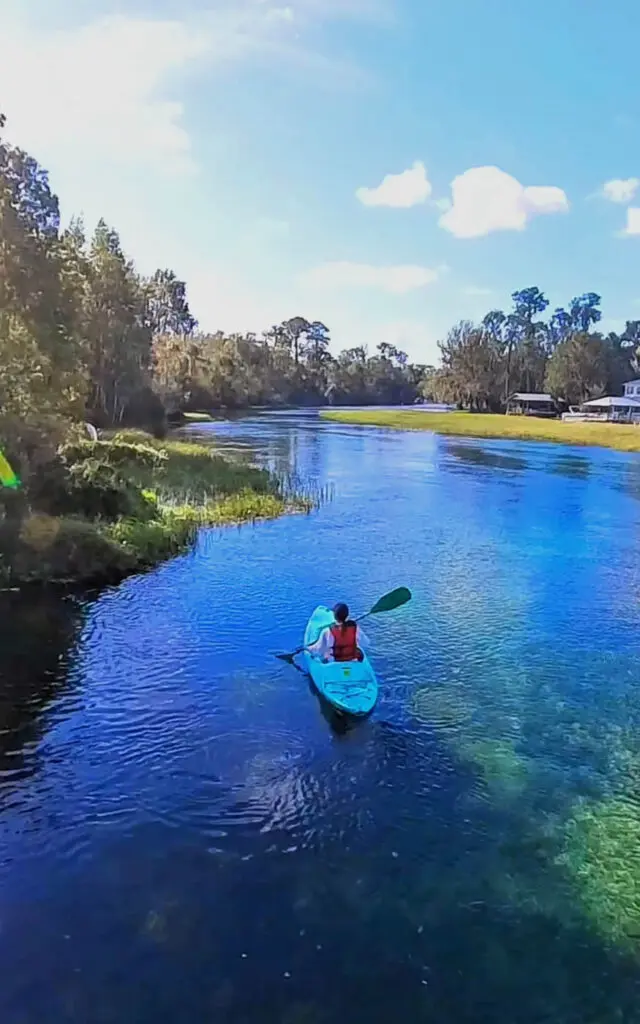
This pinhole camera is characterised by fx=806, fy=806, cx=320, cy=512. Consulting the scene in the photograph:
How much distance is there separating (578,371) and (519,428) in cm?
3773

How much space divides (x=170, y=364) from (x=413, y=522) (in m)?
63.6

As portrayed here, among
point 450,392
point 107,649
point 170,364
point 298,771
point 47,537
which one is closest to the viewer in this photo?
point 298,771

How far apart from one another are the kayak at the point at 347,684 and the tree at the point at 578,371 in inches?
4145

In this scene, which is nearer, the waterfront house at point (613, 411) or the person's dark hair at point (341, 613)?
the person's dark hair at point (341, 613)

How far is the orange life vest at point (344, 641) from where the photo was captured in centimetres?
1416

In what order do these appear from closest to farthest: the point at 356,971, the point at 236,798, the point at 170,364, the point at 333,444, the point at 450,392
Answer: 1. the point at 356,971
2. the point at 236,798
3. the point at 333,444
4. the point at 170,364
5. the point at 450,392

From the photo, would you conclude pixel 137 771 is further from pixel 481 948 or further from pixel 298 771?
pixel 481 948

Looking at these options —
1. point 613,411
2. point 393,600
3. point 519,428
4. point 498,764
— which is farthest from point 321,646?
point 613,411

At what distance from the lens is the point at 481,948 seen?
8031 mm

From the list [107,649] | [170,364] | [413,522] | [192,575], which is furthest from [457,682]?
[170,364]

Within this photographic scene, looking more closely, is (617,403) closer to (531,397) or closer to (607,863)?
(531,397)

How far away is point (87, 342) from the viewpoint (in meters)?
48.7

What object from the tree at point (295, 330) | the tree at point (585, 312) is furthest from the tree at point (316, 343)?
the tree at point (585, 312)

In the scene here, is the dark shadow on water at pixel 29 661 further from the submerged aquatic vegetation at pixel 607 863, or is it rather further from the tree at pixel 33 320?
the submerged aquatic vegetation at pixel 607 863
